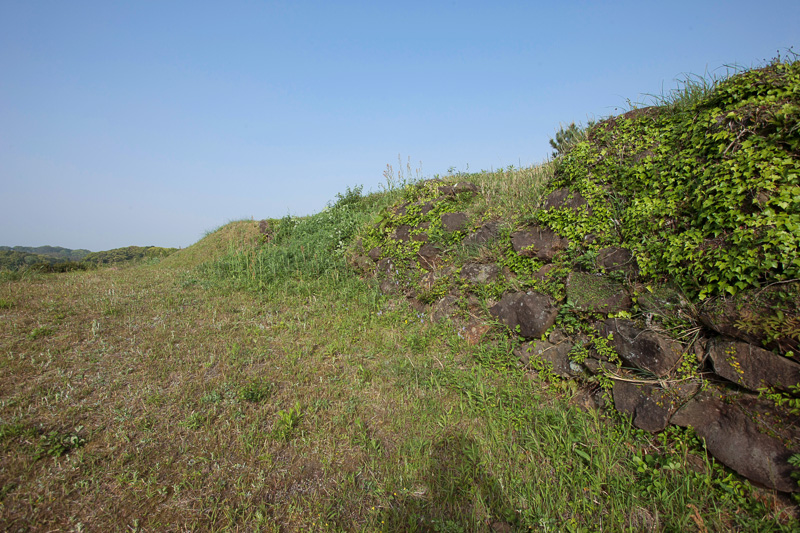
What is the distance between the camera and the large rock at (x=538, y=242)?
217 inches

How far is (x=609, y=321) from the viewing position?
4.51 meters

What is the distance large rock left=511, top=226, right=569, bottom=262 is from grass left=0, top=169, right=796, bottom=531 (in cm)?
78

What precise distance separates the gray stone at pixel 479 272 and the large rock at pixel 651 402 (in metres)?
2.54

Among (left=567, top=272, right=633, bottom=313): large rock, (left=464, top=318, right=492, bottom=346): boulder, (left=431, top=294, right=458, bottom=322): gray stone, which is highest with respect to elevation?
(left=567, top=272, right=633, bottom=313): large rock

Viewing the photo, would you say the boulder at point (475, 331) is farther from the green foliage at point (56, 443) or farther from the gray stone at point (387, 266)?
the green foliage at point (56, 443)

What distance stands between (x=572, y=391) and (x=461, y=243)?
10.6 feet

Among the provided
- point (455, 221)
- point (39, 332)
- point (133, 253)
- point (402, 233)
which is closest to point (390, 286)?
point (402, 233)

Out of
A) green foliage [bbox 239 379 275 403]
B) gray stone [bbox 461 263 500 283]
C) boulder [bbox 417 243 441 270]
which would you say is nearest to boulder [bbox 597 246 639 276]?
gray stone [bbox 461 263 500 283]

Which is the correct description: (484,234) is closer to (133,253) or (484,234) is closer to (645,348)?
(645,348)

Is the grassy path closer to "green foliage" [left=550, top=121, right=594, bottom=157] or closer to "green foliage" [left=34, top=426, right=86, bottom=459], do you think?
"green foliage" [left=34, top=426, right=86, bottom=459]

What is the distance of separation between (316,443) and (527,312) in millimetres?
3161

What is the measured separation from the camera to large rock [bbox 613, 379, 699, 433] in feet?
12.1

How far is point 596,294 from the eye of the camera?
475cm

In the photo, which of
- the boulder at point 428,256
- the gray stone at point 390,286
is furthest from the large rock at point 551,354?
the gray stone at point 390,286
